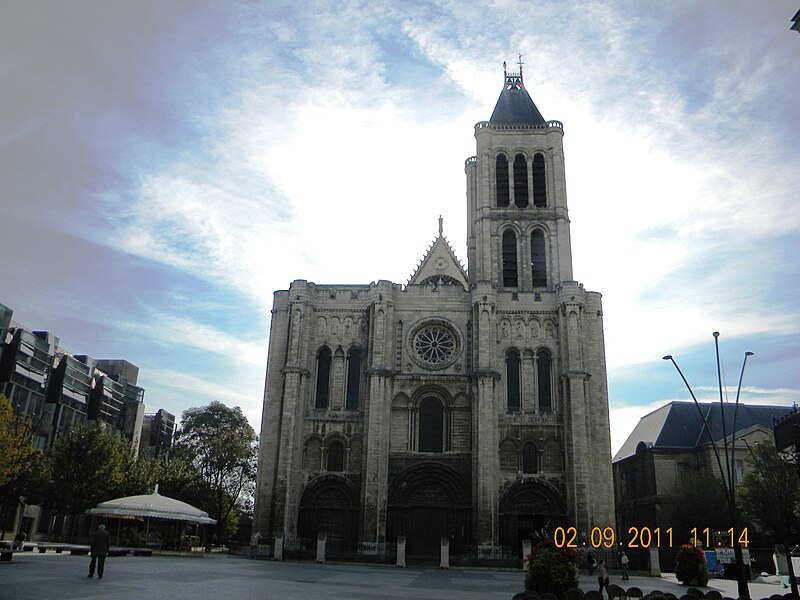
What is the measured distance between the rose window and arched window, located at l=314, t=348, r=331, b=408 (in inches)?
240

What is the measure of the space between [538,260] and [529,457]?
15019 mm

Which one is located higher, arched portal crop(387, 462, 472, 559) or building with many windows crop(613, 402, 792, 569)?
building with many windows crop(613, 402, 792, 569)

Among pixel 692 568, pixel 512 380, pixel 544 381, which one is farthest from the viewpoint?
pixel 512 380

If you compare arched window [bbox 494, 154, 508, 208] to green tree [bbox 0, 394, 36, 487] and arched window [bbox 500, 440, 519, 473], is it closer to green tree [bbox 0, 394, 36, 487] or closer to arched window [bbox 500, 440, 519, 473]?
arched window [bbox 500, 440, 519, 473]

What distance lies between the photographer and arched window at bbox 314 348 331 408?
4447 centimetres

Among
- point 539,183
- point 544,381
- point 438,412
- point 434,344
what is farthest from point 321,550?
point 539,183

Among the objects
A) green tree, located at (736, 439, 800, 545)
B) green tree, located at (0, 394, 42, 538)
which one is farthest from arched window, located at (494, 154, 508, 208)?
green tree, located at (0, 394, 42, 538)

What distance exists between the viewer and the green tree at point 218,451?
171 ft

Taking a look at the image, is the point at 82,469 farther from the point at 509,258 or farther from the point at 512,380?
the point at 509,258

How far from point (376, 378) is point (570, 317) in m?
13.4

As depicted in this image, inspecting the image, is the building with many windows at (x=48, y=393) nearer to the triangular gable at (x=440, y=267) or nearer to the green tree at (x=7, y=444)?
the green tree at (x=7, y=444)

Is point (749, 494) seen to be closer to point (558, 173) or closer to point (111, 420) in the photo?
point (558, 173)

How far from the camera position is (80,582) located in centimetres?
1702

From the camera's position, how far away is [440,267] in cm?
5122
